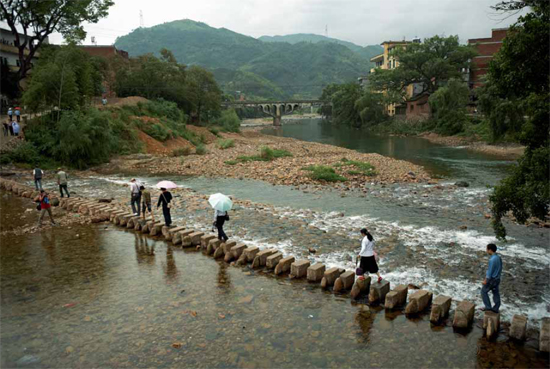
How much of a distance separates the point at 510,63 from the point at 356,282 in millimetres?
6978

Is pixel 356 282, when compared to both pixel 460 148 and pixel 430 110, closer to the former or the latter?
Result: pixel 460 148

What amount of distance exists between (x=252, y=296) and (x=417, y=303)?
410 centimetres

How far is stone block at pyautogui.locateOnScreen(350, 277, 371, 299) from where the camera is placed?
1067 centimetres

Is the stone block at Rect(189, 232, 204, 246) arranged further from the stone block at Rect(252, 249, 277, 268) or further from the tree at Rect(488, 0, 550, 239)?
the tree at Rect(488, 0, 550, 239)

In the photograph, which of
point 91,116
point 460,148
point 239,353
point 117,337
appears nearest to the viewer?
point 239,353

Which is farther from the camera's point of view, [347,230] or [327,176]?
[327,176]

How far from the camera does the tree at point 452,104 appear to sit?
216ft

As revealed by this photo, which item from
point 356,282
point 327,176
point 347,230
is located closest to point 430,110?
point 327,176

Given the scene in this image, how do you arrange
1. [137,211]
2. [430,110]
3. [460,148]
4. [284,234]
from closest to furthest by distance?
1. [284,234]
2. [137,211]
3. [460,148]
4. [430,110]

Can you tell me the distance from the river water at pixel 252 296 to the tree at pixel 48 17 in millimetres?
34158

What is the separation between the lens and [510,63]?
10.9m

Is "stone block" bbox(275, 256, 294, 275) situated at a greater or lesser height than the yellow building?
lesser

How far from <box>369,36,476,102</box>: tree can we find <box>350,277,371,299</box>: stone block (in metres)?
69.8

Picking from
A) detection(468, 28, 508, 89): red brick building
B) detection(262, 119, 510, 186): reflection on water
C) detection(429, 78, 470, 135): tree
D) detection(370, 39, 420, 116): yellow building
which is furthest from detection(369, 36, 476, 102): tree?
detection(262, 119, 510, 186): reflection on water
